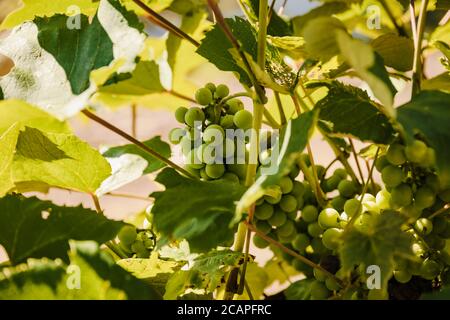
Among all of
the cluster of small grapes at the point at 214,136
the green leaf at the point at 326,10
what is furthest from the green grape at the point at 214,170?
the green leaf at the point at 326,10

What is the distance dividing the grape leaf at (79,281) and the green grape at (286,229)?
0.22 metres

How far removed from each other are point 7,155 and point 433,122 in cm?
34

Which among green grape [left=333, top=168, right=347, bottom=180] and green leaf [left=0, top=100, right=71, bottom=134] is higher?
green leaf [left=0, top=100, right=71, bottom=134]

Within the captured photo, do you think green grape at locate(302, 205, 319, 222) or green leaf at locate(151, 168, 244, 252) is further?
green grape at locate(302, 205, 319, 222)

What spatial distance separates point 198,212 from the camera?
405mm

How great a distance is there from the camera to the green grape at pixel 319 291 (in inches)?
20.4

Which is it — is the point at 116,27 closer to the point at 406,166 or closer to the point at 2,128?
the point at 2,128

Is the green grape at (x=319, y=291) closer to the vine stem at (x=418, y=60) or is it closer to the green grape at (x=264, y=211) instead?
the green grape at (x=264, y=211)

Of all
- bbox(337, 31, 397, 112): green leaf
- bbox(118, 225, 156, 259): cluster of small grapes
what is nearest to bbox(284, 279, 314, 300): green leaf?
bbox(118, 225, 156, 259): cluster of small grapes

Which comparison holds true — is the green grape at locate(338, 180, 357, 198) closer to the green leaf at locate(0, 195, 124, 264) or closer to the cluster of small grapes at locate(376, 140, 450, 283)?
the cluster of small grapes at locate(376, 140, 450, 283)

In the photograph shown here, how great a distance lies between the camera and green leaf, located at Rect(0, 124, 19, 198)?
0.49m

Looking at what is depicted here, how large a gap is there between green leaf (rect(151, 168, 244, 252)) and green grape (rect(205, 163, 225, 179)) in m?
0.07

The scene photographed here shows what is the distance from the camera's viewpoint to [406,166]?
0.45m

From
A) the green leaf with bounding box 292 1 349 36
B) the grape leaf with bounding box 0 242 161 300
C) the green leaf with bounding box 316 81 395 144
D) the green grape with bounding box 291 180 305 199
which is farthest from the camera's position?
the green leaf with bounding box 292 1 349 36
